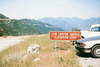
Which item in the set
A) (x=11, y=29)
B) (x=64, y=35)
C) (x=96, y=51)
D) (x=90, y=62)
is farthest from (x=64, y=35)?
(x=11, y=29)

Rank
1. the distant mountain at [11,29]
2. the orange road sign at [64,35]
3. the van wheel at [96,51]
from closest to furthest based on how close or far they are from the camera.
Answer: the van wheel at [96,51] < the orange road sign at [64,35] < the distant mountain at [11,29]

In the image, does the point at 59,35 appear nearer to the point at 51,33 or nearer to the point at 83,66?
the point at 51,33

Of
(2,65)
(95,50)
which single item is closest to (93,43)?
(95,50)

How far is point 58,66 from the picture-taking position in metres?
5.21

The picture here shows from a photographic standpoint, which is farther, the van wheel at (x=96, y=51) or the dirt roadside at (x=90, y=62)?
the van wheel at (x=96, y=51)

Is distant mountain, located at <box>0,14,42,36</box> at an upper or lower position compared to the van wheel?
upper

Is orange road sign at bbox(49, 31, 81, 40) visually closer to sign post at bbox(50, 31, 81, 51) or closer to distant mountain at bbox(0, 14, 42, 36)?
sign post at bbox(50, 31, 81, 51)

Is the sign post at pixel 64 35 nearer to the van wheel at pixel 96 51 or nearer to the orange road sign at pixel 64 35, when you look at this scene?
the orange road sign at pixel 64 35

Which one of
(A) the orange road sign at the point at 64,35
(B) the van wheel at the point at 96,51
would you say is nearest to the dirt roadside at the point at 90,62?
(B) the van wheel at the point at 96,51

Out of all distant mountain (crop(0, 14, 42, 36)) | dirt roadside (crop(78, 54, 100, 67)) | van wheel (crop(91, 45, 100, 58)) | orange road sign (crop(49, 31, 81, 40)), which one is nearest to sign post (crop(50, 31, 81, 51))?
orange road sign (crop(49, 31, 81, 40))

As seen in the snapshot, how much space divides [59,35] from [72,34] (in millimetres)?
1094

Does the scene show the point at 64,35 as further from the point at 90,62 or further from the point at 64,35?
the point at 90,62

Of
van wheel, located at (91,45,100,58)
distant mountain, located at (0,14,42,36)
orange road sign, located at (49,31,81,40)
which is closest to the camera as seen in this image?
van wheel, located at (91,45,100,58)

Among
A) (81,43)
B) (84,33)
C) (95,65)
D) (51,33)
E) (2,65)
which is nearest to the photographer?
(95,65)
